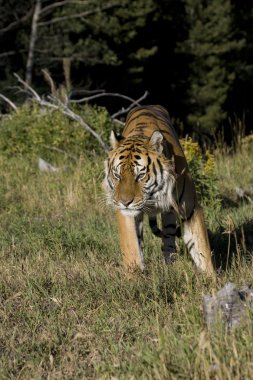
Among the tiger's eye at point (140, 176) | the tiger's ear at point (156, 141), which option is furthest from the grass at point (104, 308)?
the tiger's ear at point (156, 141)

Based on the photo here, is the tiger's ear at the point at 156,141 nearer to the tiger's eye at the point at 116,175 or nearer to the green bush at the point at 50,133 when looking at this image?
the tiger's eye at the point at 116,175

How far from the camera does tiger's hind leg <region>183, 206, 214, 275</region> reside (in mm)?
5848

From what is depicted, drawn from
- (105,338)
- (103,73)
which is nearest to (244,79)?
(103,73)

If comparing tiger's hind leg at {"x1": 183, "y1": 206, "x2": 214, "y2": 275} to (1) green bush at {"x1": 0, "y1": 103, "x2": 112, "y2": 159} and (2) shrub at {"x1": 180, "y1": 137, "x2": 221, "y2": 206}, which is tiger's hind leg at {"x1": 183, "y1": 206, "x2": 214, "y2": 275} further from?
(1) green bush at {"x1": 0, "y1": 103, "x2": 112, "y2": 159}

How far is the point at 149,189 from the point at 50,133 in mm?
6376

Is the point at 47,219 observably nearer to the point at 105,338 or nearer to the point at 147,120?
the point at 147,120

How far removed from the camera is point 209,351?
3.55 metres

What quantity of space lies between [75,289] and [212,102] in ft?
83.3

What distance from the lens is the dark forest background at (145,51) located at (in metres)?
24.5

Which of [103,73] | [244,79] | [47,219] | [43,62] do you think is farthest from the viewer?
[244,79]

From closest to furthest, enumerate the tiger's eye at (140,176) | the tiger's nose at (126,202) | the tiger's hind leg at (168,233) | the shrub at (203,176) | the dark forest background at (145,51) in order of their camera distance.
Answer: the tiger's nose at (126,202), the tiger's eye at (140,176), the tiger's hind leg at (168,233), the shrub at (203,176), the dark forest background at (145,51)

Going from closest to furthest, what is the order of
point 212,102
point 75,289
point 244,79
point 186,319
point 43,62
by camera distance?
point 186,319 < point 75,289 < point 43,62 < point 212,102 < point 244,79

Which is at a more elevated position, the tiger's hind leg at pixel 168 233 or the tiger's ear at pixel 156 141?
the tiger's ear at pixel 156 141

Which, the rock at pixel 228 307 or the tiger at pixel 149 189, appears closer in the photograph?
the rock at pixel 228 307
